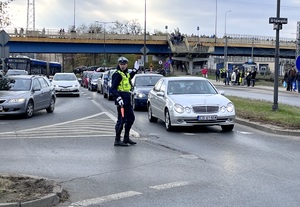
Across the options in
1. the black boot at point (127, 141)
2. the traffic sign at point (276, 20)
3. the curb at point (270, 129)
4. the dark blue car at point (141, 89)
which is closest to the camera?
the black boot at point (127, 141)

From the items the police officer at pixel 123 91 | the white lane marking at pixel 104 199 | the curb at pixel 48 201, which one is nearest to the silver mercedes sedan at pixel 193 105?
the police officer at pixel 123 91

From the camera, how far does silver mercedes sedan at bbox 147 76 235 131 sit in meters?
13.7

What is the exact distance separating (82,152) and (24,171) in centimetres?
216

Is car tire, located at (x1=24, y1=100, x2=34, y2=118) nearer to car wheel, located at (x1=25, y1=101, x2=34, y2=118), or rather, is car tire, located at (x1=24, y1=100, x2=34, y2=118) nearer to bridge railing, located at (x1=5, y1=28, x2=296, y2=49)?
car wheel, located at (x1=25, y1=101, x2=34, y2=118)

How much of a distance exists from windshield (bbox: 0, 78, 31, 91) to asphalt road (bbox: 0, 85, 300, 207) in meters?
3.98

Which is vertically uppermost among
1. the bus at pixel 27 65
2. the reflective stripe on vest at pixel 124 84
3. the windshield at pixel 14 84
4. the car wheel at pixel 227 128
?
the bus at pixel 27 65

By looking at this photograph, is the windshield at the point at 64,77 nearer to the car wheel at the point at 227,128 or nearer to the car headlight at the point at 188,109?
the car wheel at the point at 227,128

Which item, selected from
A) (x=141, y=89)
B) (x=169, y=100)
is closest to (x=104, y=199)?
(x=169, y=100)

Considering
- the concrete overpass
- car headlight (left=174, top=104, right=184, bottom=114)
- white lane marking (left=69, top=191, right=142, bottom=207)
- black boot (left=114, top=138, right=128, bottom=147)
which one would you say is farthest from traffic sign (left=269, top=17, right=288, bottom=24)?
the concrete overpass

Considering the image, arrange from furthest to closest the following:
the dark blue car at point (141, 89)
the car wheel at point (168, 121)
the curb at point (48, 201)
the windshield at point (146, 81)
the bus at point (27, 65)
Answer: the bus at point (27, 65), the windshield at point (146, 81), the dark blue car at point (141, 89), the car wheel at point (168, 121), the curb at point (48, 201)

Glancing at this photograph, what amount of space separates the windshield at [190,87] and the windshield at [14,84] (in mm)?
6331

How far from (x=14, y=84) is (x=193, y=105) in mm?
8242

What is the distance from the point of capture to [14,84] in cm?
1906

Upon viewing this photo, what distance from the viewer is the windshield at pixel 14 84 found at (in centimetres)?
1881
